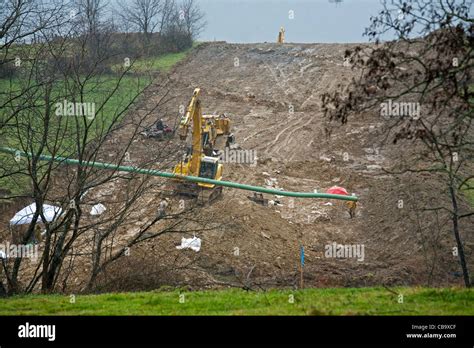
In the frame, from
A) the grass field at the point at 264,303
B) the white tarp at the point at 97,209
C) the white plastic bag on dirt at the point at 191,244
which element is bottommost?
the white plastic bag on dirt at the point at 191,244

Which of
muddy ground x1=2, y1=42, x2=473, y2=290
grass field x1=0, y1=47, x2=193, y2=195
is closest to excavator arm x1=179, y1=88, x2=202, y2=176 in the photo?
muddy ground x1=2, y1=42, x2=473, y2=290

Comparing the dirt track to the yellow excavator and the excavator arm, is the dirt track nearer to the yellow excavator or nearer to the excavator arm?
the yellow excavator

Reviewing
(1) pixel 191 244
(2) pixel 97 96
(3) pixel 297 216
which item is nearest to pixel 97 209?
(1) pixel 191 244

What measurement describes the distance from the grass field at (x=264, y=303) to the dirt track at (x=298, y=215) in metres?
3.82

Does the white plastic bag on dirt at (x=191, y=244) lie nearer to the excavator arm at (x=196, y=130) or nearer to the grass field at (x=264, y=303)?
the excavator arm at (x=196, y=130)

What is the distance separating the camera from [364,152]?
101ft

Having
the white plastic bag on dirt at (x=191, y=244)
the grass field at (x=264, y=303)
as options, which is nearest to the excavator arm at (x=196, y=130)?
the white plastic bag on dirt at (x=191, y=244)

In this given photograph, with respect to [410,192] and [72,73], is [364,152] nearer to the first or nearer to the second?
[410,192]

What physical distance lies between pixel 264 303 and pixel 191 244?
9.00 metres

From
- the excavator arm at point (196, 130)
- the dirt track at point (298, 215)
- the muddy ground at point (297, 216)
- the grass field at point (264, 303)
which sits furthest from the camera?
the excavator arm at point (196, 130)

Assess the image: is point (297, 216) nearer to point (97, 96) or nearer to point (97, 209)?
point (97, 209)

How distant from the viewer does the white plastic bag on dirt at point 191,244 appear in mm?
18984

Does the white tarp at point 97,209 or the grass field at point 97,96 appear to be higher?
the grass field at point 97,96

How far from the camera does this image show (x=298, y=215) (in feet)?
77.8
